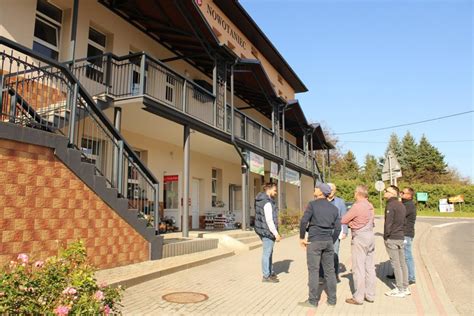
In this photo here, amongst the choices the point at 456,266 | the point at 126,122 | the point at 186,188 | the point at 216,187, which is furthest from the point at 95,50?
the point at 456,266

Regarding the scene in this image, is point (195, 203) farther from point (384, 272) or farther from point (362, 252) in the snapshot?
point (362, 252)

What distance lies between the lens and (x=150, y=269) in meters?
7.46

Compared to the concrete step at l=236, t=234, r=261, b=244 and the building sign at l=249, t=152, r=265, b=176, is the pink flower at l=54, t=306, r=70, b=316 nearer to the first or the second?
the concrete step at l=236, t=234, r=261, b=244

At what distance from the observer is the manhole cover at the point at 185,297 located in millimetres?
5781

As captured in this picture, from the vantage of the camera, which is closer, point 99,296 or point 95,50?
point 99,296

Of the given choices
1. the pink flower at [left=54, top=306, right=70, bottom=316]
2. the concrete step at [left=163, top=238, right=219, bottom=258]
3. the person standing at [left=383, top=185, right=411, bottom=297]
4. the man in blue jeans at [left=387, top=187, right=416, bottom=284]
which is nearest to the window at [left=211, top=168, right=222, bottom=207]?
the concrete step at [left=163, top=238, right=219, bottom=258]

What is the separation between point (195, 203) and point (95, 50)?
7.24 m

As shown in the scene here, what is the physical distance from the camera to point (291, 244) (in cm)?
1343

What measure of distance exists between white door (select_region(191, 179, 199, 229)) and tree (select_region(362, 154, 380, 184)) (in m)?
62.3

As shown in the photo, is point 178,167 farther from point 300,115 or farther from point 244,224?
point 300,115

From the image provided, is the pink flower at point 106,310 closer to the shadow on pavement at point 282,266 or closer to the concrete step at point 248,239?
the shadow on pavement at point 282,266

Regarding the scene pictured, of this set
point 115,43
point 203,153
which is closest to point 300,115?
point 203,153

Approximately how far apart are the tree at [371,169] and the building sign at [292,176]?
54.8 meters

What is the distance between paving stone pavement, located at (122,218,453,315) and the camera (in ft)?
17.5
